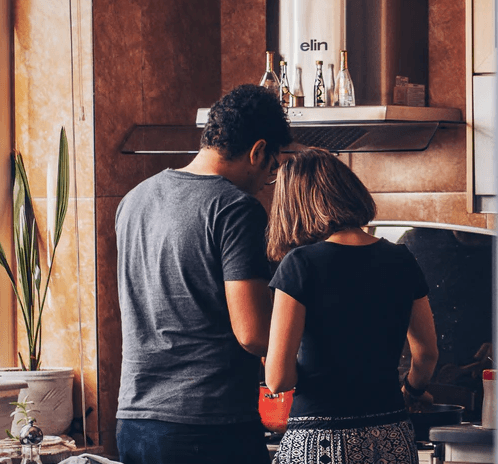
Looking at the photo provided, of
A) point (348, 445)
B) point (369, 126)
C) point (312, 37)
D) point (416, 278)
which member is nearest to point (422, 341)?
point (416, 278)

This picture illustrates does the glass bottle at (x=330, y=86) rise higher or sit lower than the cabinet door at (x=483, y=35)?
lower

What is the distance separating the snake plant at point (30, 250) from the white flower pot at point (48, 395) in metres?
0.09

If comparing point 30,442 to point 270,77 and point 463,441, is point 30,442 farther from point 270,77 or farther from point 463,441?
point 270,77

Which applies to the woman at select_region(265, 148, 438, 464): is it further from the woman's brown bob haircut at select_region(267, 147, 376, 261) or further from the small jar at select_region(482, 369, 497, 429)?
the small jar at select_region(482, 369, 497, 429)

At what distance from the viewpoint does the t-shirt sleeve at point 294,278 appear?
56.8 inches

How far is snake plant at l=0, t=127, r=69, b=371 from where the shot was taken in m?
2.82

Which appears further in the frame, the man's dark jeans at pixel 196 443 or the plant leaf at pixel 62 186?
the plant leaf at pixel 62 186

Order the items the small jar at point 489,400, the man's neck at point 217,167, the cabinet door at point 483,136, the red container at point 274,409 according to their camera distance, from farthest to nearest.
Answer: the cabinet door at point 483,136
the red container at point 274,409
the small jar at point 489,400
the man's neck at point 217,167

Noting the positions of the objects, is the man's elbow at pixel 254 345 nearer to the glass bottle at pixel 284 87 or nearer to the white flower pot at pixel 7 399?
the white flower pot at pixel 7 399

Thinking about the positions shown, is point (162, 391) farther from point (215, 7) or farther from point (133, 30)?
point (215, 7)

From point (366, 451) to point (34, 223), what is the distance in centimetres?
172

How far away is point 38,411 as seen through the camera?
2.72m

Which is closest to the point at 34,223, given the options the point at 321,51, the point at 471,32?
the point at 321,51

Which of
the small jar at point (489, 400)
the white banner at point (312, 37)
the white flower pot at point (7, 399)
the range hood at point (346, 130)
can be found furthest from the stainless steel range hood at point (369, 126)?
the white flower pot at point (7, 399)
